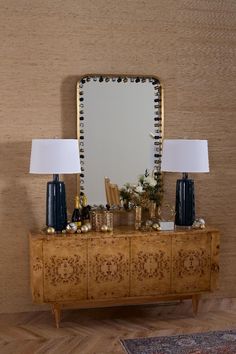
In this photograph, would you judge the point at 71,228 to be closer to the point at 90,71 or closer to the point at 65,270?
the point at 65,270

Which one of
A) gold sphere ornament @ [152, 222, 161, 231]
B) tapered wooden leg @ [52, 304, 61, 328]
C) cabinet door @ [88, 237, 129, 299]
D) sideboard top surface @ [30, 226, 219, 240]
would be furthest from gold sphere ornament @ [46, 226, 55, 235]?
gold sphere ornament @ [152, 222, 161, 231]

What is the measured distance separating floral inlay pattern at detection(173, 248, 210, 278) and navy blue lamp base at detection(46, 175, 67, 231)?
0.96 m

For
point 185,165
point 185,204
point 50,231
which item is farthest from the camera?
point 185,204

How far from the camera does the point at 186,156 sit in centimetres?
403

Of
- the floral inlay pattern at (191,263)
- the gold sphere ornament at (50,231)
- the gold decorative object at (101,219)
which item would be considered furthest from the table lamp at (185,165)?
the gold sphere ornament at (50,231)

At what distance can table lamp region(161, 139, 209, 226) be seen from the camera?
4.03 m

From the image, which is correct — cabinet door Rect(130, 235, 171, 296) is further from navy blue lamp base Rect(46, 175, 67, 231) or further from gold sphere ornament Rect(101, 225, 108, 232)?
navy blue lamp base Rect(46, 175, 67, 231)

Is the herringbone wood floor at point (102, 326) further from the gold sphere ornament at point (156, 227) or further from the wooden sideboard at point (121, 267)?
the gold sphere ornament at point (156, 227)

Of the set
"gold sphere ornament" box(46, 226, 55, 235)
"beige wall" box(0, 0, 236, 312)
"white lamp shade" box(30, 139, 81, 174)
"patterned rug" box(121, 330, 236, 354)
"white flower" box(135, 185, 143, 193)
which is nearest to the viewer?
"patterned rug" box(121, 330, 236, 354)

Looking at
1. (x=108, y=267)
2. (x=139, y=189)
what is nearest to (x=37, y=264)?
(x=108, y=267)

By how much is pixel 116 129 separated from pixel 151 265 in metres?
1.19

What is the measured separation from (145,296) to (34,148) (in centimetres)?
146

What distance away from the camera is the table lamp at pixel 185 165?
403 centimetres

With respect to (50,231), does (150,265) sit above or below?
below
